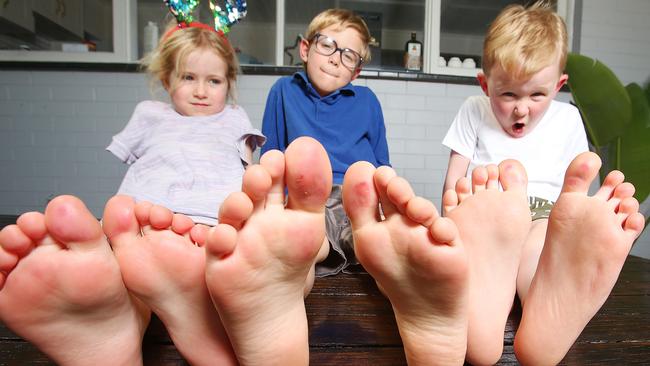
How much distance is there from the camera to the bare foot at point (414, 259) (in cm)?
48

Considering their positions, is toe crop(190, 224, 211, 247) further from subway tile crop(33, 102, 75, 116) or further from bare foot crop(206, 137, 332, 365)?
subway tile crop(33, 102, 75, 116)

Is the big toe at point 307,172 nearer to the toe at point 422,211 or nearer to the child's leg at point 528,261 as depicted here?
the toe at point 422,211

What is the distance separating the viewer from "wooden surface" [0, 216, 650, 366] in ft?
1.99

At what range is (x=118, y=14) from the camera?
2.41m

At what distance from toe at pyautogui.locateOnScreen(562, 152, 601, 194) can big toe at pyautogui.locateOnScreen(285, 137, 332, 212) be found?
371 mm

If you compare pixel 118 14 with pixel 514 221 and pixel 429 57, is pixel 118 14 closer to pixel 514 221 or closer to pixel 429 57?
pixel 429 57

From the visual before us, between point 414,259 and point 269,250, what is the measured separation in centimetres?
17

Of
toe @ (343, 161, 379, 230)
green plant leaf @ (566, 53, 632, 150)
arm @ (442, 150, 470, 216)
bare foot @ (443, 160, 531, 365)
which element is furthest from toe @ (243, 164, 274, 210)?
green plant leaf @ (566, 53, 632, 150)

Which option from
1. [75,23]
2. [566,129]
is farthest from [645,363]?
[75,23]

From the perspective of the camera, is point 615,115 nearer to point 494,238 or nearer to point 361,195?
point 494,238

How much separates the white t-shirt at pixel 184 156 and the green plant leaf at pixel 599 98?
133cm

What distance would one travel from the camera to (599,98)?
1.67 metres

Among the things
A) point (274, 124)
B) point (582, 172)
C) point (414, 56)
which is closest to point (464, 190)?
point (582, 172)

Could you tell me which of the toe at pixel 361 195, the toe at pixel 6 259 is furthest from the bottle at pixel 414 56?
the toe at pixel 6 259
